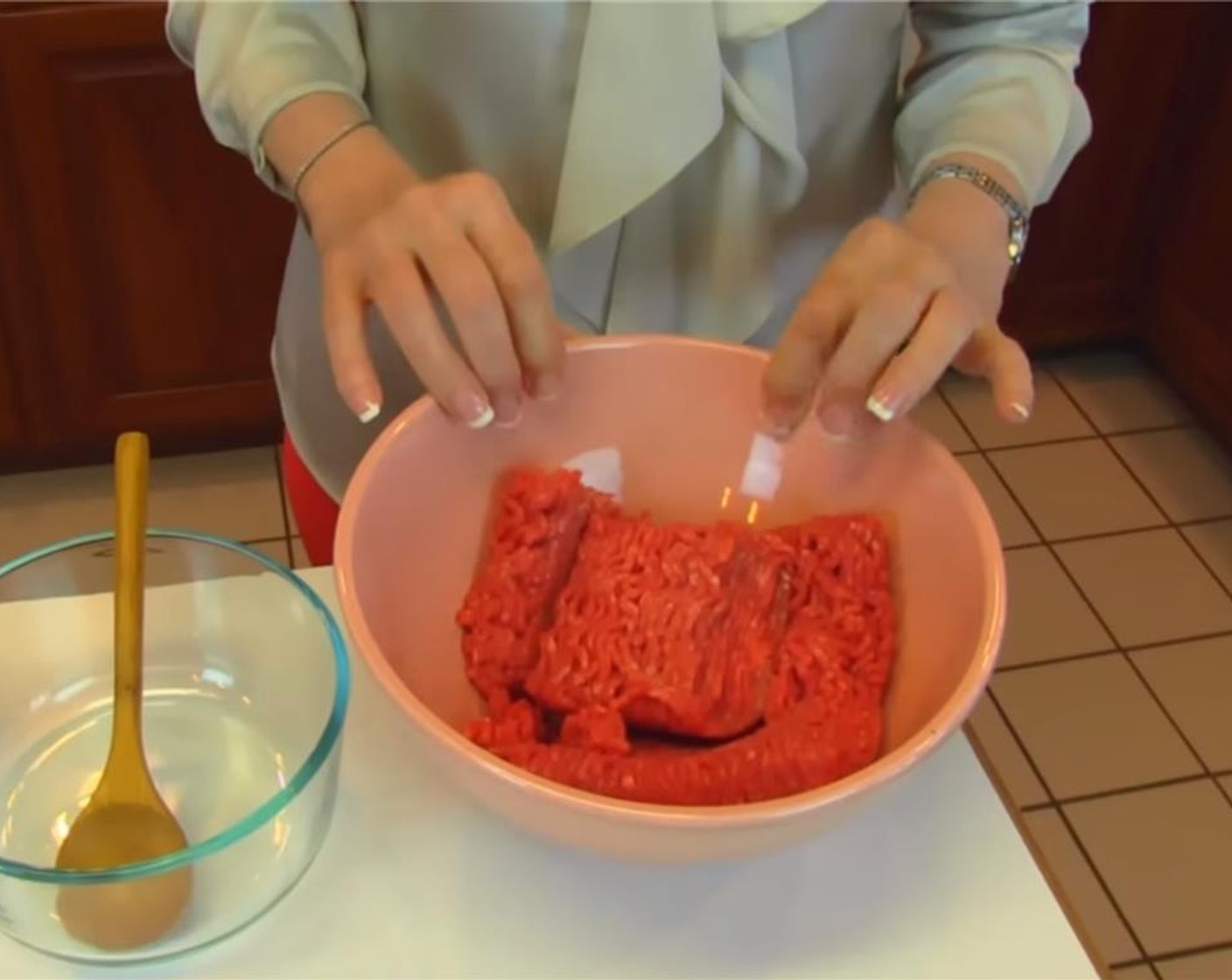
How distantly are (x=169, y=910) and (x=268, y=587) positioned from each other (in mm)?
152

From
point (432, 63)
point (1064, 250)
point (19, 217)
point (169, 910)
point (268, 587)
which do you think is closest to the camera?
point (169, 910)

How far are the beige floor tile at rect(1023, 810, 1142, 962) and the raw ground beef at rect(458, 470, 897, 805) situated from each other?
822mm

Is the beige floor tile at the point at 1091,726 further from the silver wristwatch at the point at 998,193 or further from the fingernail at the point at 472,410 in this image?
the fingernail at the point at 472,410

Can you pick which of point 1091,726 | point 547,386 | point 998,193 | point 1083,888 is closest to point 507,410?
point 547,386

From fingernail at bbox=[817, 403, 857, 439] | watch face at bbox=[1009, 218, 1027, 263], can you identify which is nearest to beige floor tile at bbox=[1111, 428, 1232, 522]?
watch face at bbox=[1009, 218, 1027, 263]

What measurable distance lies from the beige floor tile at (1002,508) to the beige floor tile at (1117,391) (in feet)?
0.67

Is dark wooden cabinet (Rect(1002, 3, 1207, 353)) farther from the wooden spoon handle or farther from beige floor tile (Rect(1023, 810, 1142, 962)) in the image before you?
the wooden spoon handle

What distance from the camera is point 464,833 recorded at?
58 centimetres

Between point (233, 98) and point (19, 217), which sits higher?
point (233, 98)

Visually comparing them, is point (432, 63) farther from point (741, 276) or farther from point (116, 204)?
point (116, 204)

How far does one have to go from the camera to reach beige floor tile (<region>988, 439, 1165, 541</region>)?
1798 mm

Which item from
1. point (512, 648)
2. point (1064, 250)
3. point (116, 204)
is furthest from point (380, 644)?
point (1064, 250)

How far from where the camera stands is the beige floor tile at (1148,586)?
1.67 metres

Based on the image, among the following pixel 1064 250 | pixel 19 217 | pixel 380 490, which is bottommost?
pixel 1064 250
